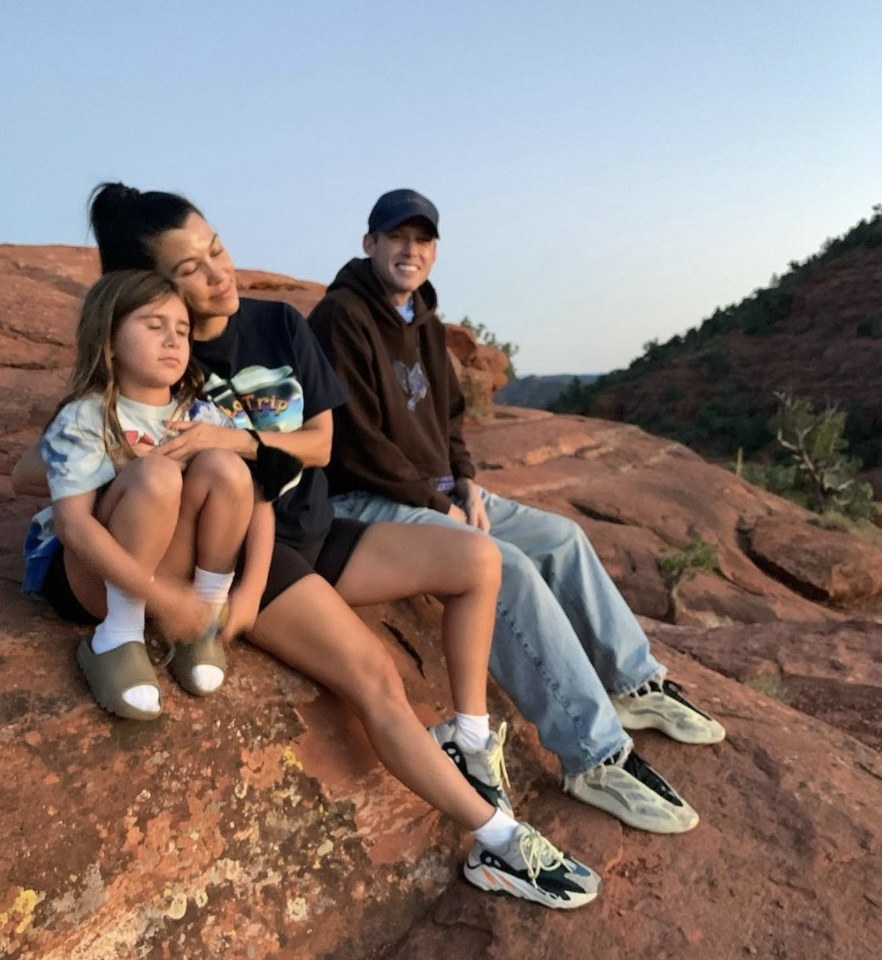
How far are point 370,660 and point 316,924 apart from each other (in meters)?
0.63

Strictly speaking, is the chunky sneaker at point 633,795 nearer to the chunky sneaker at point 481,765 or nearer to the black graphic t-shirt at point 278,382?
the chunky sneaker at point 481,765

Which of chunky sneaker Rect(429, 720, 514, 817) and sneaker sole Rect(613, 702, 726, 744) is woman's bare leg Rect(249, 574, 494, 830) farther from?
sneaker sole Rect(613, 702, 726, 744)

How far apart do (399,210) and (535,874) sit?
81.2 inches

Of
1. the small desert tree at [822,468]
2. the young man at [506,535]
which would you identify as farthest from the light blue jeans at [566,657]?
the small desert tree at [822,468]

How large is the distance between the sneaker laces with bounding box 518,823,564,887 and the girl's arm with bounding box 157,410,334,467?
1153 mm

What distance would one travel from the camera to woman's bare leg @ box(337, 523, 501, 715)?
238cm

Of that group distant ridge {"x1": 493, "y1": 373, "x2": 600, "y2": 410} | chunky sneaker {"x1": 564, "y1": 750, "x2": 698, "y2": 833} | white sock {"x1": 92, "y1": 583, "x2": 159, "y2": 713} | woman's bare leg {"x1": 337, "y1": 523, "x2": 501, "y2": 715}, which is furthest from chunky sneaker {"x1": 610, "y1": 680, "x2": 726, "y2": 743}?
distant ridge {"x1": 493, "y1": 373, "x2": 600, "y2": 410}

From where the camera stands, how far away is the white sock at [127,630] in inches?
78.2

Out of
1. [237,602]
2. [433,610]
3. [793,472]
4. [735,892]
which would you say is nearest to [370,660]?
[237,602]

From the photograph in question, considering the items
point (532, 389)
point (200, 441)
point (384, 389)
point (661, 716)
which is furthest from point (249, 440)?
point (532, 389)

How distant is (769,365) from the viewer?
3042cm

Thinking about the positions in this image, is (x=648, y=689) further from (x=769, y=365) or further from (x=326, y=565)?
(x=769, y=365)

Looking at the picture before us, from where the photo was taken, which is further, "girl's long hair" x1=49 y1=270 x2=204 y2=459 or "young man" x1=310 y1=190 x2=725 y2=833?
"young man" x1=310 y1=190 x2=725 y2=833

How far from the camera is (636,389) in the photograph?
33.3 meters
